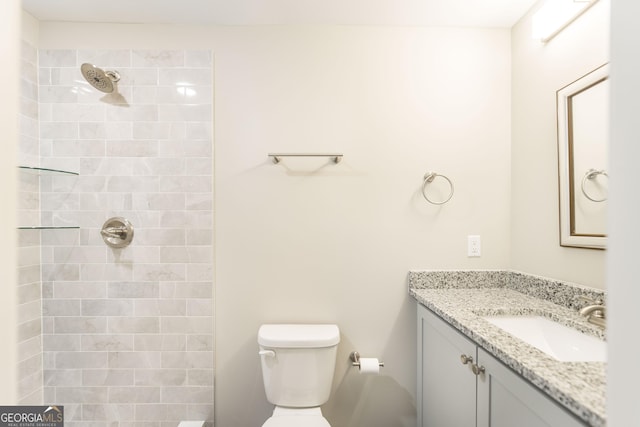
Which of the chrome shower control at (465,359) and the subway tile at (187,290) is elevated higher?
the subway tile at (187,290)

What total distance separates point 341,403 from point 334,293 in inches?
23.9

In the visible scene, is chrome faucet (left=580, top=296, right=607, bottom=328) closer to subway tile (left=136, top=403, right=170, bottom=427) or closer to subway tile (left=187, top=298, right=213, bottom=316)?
subway tile (left=187, top=298, right=213, bottom=316)

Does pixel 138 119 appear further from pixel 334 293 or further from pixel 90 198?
pixel 334 293

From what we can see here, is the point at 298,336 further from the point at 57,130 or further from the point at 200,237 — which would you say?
the point at 57,130

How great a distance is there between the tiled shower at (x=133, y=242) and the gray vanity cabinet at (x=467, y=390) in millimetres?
1147

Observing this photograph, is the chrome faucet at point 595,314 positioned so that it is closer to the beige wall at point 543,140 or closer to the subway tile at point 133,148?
the beige wall at point 543,140

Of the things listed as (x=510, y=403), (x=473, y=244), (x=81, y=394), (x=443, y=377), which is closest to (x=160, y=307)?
(x=81, y=394)

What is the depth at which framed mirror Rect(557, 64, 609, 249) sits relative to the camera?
1.21 metres

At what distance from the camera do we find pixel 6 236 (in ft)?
1.29

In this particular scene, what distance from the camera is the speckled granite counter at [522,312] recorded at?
Answer: 2.34ft

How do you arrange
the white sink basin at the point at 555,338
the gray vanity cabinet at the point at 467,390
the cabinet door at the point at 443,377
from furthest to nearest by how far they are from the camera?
the cabinet door at the point at 443,377 < the white sink basin at the point at 555,338 < the gray vanity cabinet at the point at 467,390

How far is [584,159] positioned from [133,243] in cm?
220

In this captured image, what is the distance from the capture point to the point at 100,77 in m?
1.60

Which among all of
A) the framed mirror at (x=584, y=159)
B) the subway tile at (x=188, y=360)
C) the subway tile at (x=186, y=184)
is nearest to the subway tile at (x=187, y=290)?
the subway tile at (x=188, y=360)
